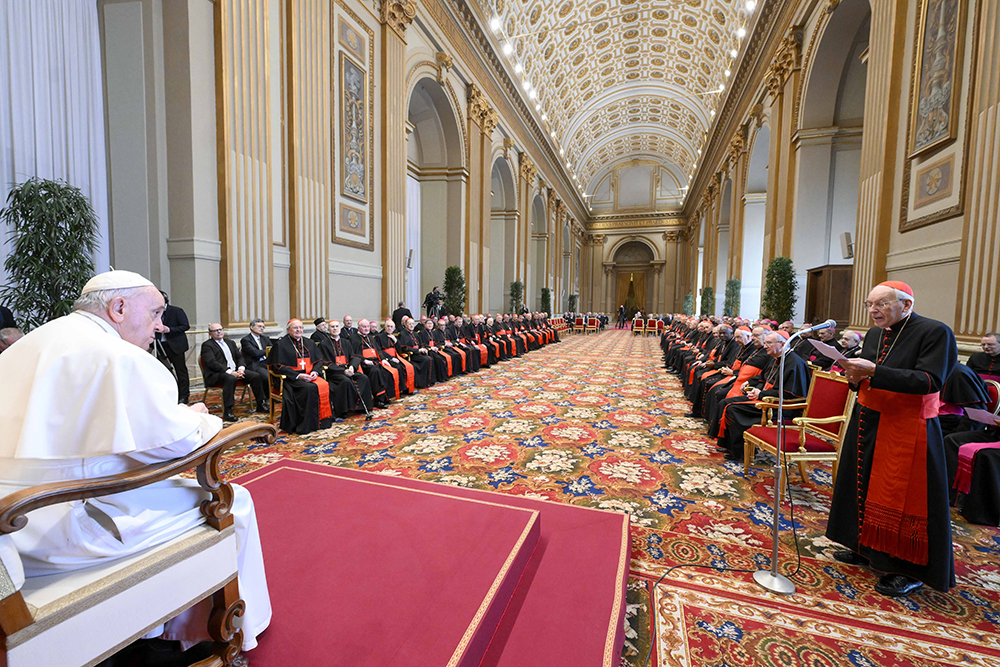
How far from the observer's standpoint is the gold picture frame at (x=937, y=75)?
4.69m

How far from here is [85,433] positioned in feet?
4.22

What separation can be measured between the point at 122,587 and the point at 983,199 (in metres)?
6.76

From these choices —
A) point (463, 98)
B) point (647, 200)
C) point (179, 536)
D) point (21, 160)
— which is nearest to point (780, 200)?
point (463, 98)

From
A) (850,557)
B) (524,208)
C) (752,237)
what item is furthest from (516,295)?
(850,557)

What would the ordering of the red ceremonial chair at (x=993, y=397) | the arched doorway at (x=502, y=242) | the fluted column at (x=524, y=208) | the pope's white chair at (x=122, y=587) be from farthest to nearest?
the fluted column at (x=524, y=208)
the arched doorway at (x=502, y=242)
the red ceremonial chair at (x=993, y=397)
the pope's white chair at (x=122, y=587)

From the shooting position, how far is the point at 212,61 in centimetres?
596

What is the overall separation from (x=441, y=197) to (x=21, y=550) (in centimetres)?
1311

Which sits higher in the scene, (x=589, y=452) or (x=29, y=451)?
(x=29, y=451)

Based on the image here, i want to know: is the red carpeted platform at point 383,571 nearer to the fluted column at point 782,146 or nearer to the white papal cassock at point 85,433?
the white papal cassock at point 85,433

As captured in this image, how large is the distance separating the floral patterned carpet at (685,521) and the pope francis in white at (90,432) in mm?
1819

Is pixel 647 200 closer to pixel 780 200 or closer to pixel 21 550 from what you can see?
pixel 780 200

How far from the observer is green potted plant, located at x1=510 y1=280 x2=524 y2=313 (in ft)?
59.6

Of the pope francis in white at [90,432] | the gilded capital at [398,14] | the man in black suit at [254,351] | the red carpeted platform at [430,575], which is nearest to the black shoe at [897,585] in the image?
the red carpeted platform at [430,575]

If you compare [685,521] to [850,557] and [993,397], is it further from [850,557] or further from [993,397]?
[993,397]
